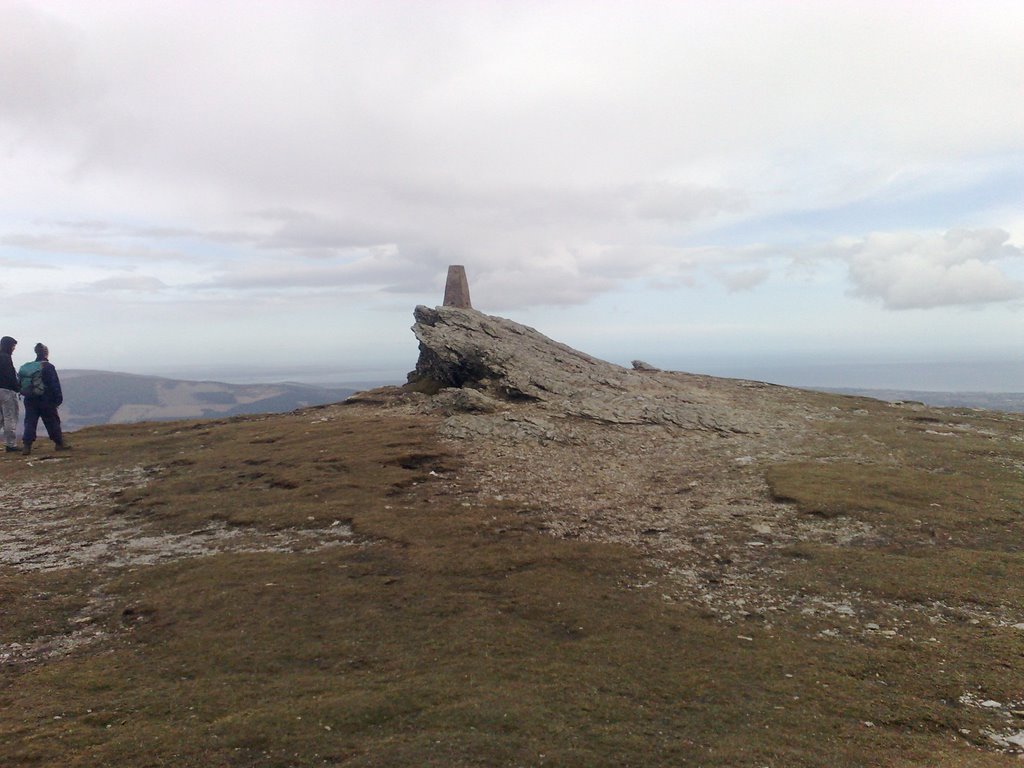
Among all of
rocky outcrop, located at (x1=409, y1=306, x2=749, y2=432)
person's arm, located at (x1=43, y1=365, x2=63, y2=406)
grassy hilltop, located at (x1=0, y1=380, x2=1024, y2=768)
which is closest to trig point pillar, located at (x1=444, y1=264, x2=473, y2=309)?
rocky outcrop, located at (x1=409, y1=306, x2=749, y2=432)

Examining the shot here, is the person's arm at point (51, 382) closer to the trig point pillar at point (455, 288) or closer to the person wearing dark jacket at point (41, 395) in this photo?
the person wearing dark jacket at point (41, 395)

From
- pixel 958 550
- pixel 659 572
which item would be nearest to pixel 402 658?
pixel 659 572

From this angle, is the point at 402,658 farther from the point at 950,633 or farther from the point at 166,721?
the point at 950,633

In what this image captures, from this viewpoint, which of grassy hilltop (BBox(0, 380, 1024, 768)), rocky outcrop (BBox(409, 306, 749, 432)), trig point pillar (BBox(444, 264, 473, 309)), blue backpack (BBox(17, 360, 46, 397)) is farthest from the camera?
trig point pillar (BBox(444, 264, 473, 309))

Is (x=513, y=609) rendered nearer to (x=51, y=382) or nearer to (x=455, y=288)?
(x=51, y=382)

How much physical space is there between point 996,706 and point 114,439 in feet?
153

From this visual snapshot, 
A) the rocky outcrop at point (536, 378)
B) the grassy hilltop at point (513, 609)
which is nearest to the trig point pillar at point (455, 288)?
the rocky outcrop at point (536, 378)

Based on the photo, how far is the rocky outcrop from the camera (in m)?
39.1

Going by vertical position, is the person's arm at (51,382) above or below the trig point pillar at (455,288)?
below

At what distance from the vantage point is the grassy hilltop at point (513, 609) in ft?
35.4

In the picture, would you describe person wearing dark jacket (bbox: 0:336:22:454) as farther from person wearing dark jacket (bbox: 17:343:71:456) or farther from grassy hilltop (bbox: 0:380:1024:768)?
grassy hilltop (bbox: 0:380:1024:768)

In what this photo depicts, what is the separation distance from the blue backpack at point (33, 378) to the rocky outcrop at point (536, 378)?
23.6 m

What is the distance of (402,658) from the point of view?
13734 mm

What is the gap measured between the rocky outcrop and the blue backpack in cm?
2355
